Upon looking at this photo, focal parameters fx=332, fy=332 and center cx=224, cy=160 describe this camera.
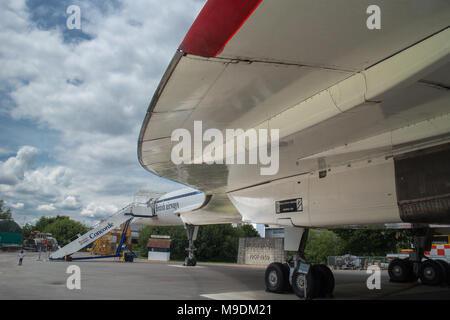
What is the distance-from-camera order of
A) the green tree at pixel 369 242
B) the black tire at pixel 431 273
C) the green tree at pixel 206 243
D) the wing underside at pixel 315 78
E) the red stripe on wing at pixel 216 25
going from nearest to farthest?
the red stripe on wing at pixel 216 25 → the wing underside at pixel 315 78 → the black tire at pixel 431 273 → the green tree at pixel 369 242 → the green tree at pixel 206 243

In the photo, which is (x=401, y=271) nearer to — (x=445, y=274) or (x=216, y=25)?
(x=445, y=274)

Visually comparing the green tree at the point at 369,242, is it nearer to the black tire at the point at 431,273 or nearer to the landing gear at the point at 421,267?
the landing gear at the point at 421,267

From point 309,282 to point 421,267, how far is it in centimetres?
587

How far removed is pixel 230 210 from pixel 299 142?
7021 mm


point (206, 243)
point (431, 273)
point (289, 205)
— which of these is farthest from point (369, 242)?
point (289, 205)

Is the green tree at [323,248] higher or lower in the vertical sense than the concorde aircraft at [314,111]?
lower

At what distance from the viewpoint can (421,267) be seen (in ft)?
32.8

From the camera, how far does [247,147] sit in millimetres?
4797

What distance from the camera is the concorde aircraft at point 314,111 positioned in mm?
2336

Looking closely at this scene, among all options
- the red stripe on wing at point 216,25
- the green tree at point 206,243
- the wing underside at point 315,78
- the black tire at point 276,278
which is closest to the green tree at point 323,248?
the green tree at point 206,243

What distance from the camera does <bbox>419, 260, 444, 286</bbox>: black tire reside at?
951 centimetres

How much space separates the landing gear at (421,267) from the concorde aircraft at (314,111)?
5076 mm
